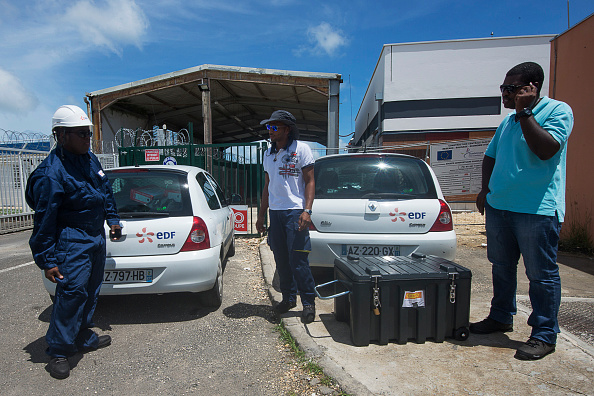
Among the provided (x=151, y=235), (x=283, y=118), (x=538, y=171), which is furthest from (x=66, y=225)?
(x=538, y=171)

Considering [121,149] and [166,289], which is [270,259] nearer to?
[166,289]

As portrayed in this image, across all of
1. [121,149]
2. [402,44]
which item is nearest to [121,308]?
[121,149]

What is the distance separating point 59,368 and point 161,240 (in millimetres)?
1250

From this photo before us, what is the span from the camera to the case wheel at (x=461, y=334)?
2.88 meters

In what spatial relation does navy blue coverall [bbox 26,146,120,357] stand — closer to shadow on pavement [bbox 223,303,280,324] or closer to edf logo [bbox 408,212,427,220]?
shadow on pavement [bbox 223,303,280,324]

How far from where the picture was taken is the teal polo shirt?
2486mm

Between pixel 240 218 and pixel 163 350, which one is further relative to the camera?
pixel 240 218

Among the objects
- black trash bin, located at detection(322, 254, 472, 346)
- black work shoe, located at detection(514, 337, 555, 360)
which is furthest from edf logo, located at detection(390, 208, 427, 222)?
black work shoe, located at detection(514, 337, 555, 360)

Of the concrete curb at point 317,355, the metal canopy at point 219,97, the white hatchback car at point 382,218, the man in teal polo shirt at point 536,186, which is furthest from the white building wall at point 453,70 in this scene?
the man in teal polo shirt at point 536,186

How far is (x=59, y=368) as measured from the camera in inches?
104

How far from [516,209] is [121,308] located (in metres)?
3.89

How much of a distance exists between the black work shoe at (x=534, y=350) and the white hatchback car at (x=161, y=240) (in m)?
2.66

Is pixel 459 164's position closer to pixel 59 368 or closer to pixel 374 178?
pixel 374 178

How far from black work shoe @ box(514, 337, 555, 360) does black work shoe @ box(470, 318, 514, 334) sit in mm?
365
